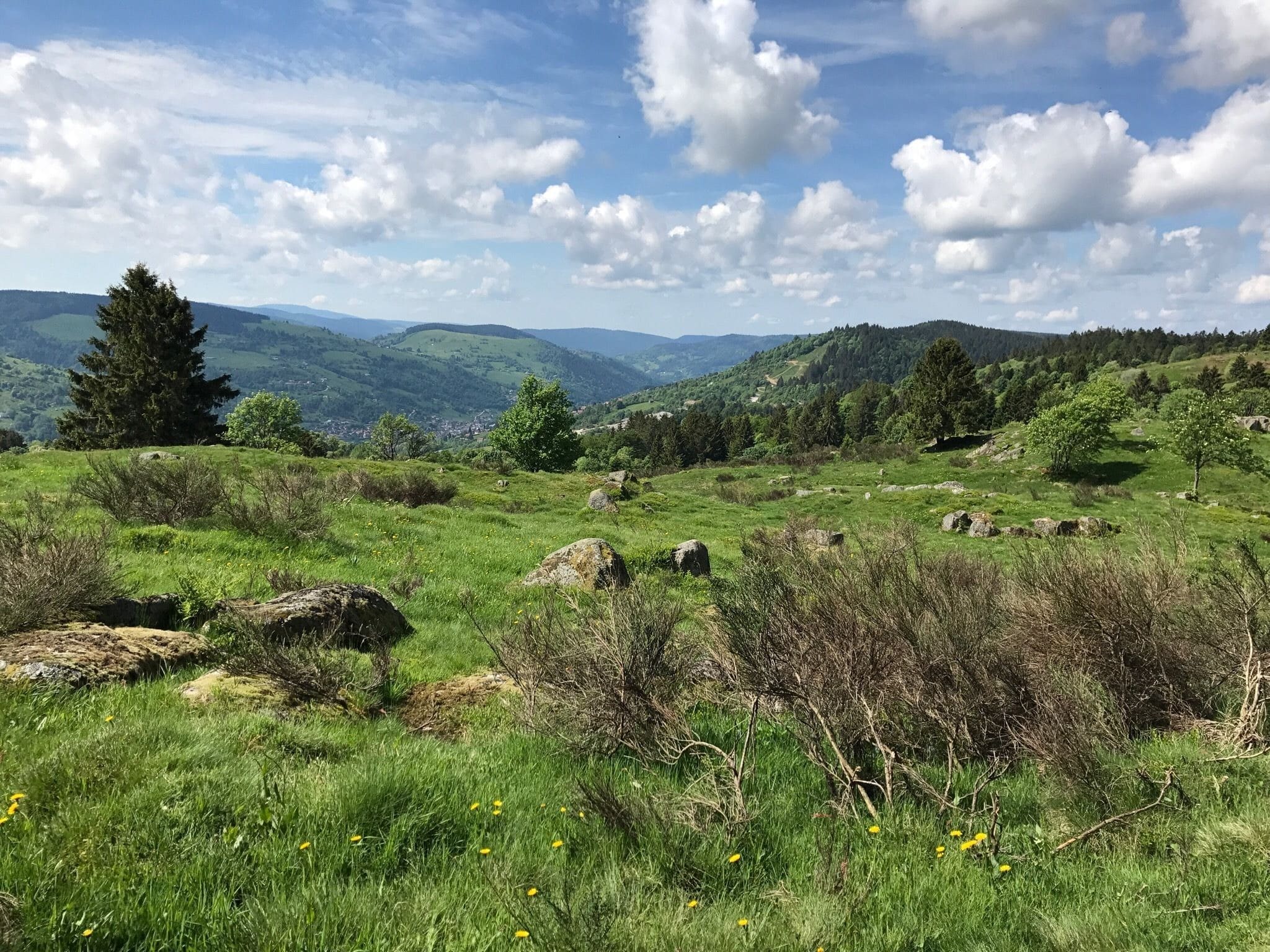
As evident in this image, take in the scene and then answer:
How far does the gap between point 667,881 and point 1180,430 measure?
5233 centimetres

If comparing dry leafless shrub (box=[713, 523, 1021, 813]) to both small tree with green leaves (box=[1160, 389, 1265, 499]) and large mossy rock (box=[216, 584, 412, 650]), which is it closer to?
large mossy rock (box=[216, 584, 412, 650])

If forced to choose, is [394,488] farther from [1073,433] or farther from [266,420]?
[266,420]

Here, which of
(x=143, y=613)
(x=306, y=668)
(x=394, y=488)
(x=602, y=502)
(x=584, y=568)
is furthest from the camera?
(x=602, y=502)

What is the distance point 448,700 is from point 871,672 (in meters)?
4.66

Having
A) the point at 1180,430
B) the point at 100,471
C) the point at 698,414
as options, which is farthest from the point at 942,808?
the point at 698,414

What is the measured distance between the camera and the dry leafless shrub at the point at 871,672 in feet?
17.5

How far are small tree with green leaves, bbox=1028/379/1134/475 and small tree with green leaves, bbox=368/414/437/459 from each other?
7512 centimetres

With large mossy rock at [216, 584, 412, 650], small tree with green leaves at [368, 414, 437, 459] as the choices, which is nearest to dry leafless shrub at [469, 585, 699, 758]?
large mossy rock at [216, 584, 412, 650]

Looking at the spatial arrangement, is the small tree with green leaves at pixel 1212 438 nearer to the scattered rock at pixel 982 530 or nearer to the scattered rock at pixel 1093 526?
the scattered rock at pixel 1093 526

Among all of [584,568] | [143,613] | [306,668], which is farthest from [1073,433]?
[143,613]

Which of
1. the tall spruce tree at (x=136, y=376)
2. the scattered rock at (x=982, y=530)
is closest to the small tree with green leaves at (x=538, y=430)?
the tall spruce tree at (x=136, y=376)

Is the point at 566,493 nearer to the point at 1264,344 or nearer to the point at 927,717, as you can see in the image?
the point at 927,717

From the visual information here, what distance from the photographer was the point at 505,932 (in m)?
3.04

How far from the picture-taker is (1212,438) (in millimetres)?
39500
